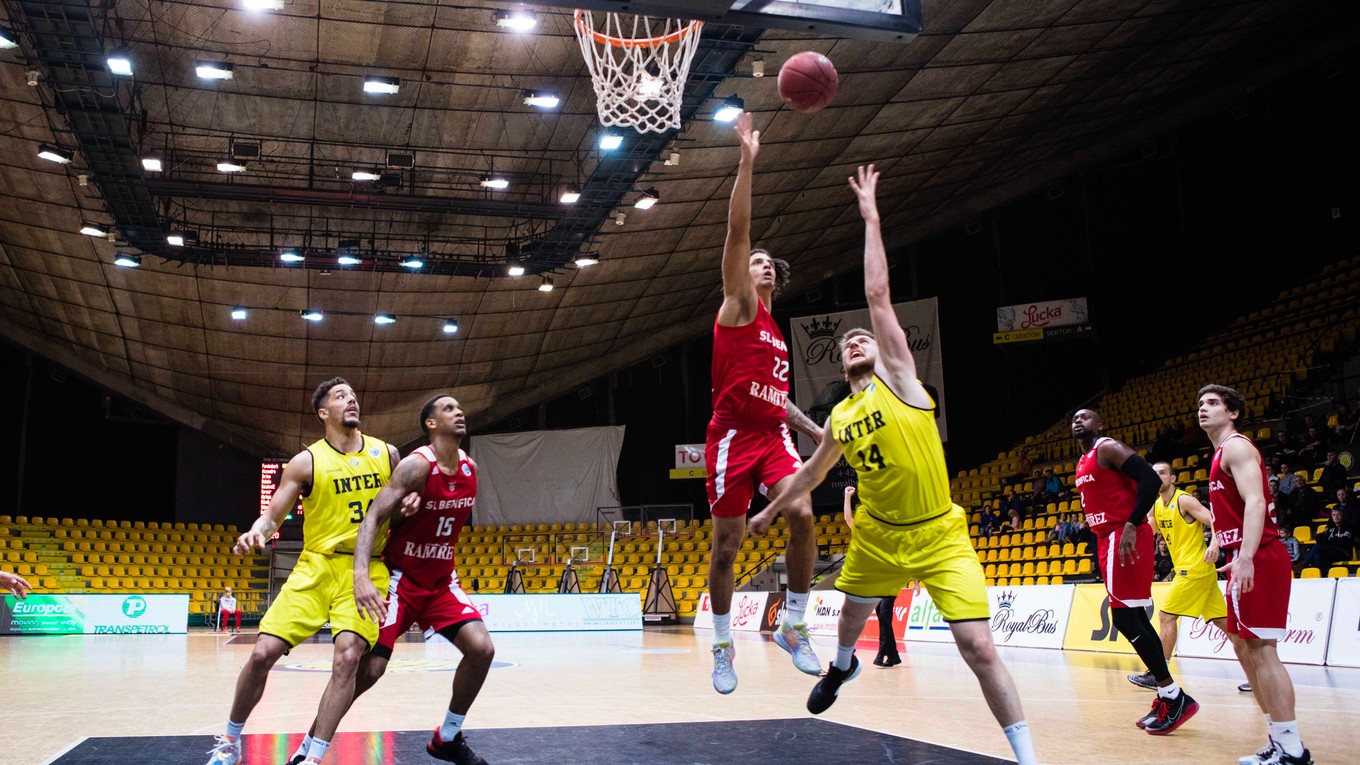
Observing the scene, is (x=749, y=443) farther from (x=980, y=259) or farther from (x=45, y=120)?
(x=980, y=259)

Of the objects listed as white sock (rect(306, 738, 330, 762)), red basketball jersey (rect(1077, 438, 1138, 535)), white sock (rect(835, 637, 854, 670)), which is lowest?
white sock (rect(306, 738, 330, 762))

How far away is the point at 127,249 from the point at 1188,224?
82.1 feet

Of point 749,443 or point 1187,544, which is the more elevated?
point 749,443

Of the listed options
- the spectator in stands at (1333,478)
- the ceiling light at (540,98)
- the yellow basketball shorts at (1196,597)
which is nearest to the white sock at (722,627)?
the yellow basketball shorts at (1196,597)

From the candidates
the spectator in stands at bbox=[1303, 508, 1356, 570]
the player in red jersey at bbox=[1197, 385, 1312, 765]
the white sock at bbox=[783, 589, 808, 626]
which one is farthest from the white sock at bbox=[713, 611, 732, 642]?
the spectator in stands at bbox=[1303, 508, 1356, 570]

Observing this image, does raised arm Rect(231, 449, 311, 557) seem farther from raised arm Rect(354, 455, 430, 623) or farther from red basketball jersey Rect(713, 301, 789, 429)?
red basketball jersey Rect(713, 301, 789, 429)

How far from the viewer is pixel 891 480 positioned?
528cm

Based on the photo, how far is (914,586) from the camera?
1859 centimetres

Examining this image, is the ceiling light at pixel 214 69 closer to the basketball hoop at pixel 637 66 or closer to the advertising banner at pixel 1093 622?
the basketball hoop at pixel 637 66

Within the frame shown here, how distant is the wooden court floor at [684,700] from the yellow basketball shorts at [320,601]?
29.7 inches

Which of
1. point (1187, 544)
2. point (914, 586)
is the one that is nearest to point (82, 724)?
point (1187, 544)

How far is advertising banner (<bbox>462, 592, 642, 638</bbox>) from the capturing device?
2372 centimetres

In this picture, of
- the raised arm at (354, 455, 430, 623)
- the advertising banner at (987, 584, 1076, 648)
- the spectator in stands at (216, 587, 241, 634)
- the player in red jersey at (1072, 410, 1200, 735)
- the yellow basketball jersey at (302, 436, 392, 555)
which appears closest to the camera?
the raised arm at (354, 455, 430, 623)

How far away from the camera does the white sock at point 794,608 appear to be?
6270 millimetres
